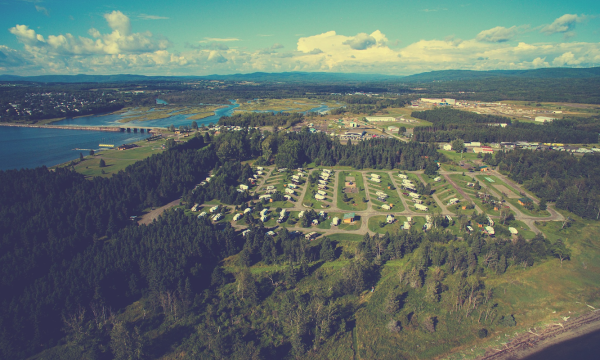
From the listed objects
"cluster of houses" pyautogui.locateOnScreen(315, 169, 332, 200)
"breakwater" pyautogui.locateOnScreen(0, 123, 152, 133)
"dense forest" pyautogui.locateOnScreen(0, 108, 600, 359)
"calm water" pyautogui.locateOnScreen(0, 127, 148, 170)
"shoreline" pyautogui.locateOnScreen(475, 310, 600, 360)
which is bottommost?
"shoreline" pyautogui.locateOnScreen(475, 310, 600, 360)

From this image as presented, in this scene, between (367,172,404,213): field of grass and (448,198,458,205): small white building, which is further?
A: (448,198,458,205): small white building

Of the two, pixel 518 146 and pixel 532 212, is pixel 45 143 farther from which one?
pixel 518 146

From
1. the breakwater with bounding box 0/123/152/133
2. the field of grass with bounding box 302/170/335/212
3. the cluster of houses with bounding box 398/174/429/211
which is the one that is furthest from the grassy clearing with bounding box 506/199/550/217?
the breakwater with bounding box 0/123/152/133

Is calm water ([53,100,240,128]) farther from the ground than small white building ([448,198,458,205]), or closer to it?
farther from the ground

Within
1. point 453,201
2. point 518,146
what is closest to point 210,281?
point 453,201

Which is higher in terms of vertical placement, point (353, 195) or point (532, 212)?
point (353, 195)

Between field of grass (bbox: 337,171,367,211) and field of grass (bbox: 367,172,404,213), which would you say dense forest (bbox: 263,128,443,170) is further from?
field of grass (bbox: 367,172,404,213)

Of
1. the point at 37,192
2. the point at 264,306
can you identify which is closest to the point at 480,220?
the point at 264,306

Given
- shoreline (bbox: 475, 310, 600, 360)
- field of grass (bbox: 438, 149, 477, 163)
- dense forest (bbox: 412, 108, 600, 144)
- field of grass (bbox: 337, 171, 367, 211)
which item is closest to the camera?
shoreline (bbox: 475, 310, 600, 360)

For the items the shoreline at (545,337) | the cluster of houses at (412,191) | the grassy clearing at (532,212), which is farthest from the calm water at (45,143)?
the grassy clearing at (532,212)
